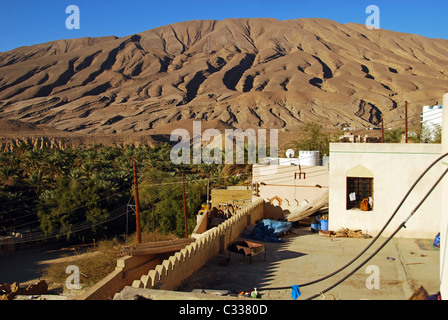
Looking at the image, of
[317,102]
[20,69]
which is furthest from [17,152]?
[20,69]

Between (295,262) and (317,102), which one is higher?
(317,102)

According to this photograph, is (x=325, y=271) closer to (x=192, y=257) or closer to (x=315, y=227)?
(x=192, y=257)

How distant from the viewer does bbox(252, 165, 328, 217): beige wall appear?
52.4 feet

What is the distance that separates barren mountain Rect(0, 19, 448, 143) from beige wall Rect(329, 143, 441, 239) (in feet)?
202

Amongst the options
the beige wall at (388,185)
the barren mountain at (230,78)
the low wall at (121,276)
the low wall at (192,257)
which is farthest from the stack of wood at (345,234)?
the barren mountain at (230,78)

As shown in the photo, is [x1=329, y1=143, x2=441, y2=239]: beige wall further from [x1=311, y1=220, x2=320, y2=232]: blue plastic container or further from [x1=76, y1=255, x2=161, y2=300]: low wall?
[x1=76, y1=255, x2=161, y2=300]: low wall

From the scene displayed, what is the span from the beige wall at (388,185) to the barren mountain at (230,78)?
202 feet

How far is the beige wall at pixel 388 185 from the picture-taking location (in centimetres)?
1188

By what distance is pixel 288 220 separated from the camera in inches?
571

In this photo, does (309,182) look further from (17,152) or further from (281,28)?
(281,28)

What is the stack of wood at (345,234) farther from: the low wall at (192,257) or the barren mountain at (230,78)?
the barren mountain at (230,78)

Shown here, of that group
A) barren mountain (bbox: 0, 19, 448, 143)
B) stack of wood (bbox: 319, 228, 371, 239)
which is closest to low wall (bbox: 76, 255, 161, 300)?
stack of wood (bbox: 319, 228, 371, 239)

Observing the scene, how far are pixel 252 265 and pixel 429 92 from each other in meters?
85.6

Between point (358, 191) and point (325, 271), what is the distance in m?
4.30
